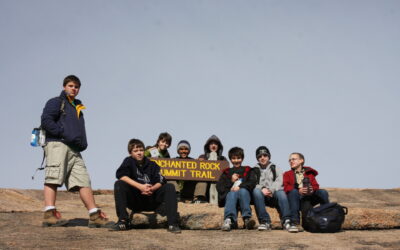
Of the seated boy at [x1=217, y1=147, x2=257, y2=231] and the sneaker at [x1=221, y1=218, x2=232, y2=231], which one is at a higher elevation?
the seated boy at [x1=217, y1=147, x2=257, y2=231]

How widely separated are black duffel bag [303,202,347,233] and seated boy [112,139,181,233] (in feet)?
5.69

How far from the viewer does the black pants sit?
5.60m

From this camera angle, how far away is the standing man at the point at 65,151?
554 cm

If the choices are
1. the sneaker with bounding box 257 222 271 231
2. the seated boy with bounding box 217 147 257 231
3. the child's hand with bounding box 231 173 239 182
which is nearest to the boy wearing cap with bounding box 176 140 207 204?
the seated boy with bounding box 217 147 257 231

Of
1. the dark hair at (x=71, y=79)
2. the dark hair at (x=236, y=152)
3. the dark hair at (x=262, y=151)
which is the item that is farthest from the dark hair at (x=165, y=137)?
the dark hair at (x=71, y=79)

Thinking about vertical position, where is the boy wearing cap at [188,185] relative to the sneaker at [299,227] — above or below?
above

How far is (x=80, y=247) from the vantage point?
14.4ft

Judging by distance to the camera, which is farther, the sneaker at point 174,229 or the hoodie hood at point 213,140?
the hoodie hood at point 213,140

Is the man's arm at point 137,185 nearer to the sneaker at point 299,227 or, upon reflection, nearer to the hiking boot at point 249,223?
the hiking boot at point 249,223

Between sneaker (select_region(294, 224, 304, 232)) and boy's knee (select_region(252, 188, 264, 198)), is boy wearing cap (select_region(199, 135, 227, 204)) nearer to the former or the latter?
boy's knee (select_region(252, 188, 264, 198))

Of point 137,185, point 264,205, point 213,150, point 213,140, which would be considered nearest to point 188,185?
point 213,150

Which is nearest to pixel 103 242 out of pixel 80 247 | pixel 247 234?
pixel 80 247

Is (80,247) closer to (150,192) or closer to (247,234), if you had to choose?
(150,192)

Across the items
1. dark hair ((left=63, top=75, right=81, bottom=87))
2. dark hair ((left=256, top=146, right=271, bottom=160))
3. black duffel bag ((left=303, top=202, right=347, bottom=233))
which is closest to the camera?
black duffel bag ((left=303, top=202, right=347, bottom=233))
